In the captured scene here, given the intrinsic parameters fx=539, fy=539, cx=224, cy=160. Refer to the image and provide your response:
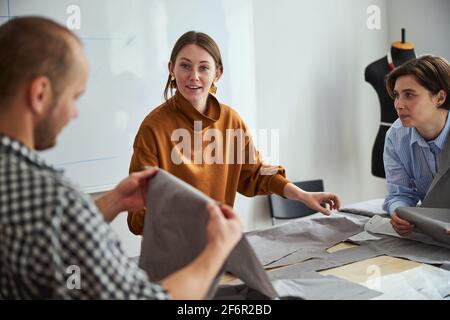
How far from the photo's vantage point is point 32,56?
35.8 inches

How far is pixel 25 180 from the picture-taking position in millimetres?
862

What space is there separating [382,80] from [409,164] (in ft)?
4.56

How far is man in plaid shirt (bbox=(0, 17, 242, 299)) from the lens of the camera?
2.77 feet

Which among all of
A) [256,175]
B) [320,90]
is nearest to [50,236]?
[256,175]

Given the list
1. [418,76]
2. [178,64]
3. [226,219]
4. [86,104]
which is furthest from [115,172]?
[226,219]

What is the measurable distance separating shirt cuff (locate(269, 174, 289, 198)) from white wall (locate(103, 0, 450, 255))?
4.36 ft

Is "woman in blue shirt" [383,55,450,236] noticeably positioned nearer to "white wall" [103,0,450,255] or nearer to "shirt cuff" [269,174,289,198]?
"shirt cuff" [269,174,289,198]

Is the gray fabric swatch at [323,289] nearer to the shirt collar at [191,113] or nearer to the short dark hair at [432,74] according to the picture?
the shirt collar at [191,113]

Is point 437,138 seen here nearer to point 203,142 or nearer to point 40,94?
point 203,142

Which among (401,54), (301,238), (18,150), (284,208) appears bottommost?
(284,208)

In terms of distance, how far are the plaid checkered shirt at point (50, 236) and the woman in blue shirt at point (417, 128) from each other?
138cm

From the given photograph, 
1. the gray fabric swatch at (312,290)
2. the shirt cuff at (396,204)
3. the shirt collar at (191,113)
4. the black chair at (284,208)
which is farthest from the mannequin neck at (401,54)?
the gray fabric swatch at (312,290)

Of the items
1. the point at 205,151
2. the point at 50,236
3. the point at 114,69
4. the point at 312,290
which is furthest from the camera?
the point at 114,69

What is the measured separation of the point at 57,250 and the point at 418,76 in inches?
64.9
